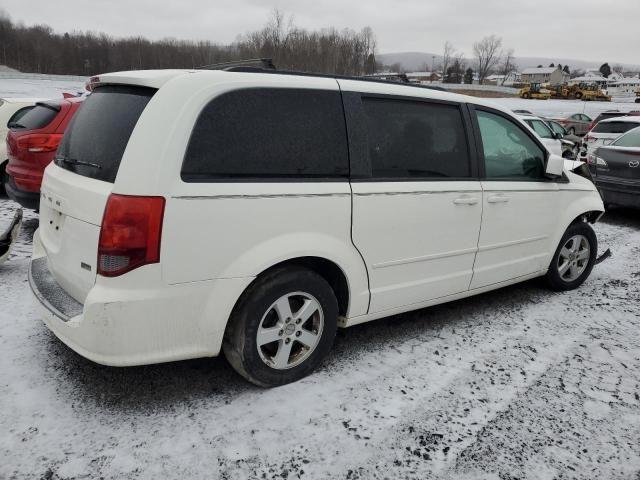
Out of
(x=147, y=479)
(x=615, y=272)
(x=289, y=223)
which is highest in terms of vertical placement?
(x=289, y=223)

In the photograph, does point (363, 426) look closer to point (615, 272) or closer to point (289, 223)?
point (289, 223)

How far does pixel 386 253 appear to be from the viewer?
3219 millimetres

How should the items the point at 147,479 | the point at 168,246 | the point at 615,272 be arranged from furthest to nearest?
the point at 615,272 < the point at 168,246 < the point at 147,479

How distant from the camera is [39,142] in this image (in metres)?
5.64

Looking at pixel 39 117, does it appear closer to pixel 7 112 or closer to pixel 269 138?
pixel 7 112

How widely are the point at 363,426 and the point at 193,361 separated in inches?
47.8

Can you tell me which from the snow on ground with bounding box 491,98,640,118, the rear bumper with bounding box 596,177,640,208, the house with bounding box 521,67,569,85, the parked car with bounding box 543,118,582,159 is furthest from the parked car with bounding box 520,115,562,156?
the house with bounding box 521,67,569,85

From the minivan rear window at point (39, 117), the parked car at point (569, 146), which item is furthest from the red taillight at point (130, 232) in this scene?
the parked car at point (569, 146)

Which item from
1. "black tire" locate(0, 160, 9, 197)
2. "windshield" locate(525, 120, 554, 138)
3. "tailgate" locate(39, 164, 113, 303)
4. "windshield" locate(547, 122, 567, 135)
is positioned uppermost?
"windshield" locate(547, 122, 567, 135)

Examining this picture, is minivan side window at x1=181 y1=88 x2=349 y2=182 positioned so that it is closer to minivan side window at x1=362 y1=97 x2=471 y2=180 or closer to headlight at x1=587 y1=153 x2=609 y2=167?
minivan side window at x1=362 y1=97 x2=471 y2=180

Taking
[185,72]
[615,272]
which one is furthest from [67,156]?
[615,272]

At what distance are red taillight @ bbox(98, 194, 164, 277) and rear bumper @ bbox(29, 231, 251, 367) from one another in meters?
0.06

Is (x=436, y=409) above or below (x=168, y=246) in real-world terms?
below

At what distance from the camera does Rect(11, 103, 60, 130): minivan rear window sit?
581 centimetres
